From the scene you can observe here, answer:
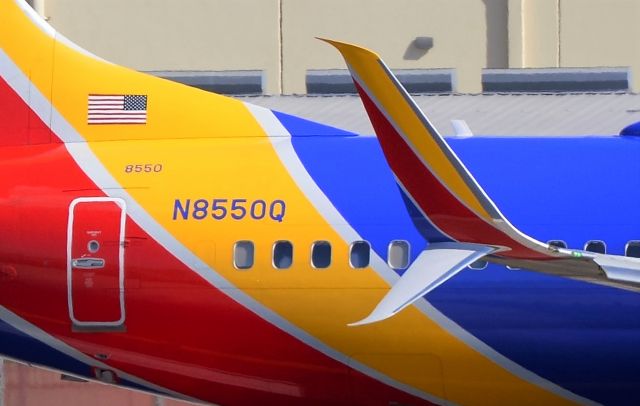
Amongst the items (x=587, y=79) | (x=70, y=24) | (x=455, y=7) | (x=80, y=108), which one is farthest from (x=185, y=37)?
(x=80, y=108)

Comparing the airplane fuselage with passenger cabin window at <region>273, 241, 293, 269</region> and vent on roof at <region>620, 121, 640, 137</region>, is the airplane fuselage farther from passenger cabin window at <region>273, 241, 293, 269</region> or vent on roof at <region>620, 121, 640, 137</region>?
vent on roof at <region>620, 121, 640, 137</region>

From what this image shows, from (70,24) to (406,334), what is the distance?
13592 mm

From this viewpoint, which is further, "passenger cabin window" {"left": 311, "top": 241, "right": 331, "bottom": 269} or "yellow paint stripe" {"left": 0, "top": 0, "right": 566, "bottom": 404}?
"passenger cabin window" {"left": 311, "top": 241, "right": 331, "bottom": 269}

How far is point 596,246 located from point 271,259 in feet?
9.13

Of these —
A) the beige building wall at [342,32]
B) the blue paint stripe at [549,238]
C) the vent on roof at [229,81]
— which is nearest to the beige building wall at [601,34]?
the beige building wall at [342,32]

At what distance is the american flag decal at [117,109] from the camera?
45.7 feet

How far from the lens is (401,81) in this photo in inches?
811

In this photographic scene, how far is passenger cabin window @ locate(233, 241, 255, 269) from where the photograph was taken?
515 inches

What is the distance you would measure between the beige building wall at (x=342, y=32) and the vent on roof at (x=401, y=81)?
Answer: 3.44m

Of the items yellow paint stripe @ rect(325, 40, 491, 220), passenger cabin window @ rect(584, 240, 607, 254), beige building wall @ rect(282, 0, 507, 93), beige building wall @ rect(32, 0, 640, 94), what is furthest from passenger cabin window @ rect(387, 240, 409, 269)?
beige building wall @ rect(282, 0, 507, 93)

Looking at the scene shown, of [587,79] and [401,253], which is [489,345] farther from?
[587,79]

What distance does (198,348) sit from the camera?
43.5 feet

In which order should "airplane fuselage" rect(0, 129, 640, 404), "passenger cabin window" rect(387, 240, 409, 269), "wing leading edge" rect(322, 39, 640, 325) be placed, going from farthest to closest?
"passenger cabin window" rect(387, 240, 409, 269)
"airplane fuselage" rect(0, 129, 640, 404)
"wing leading edge" rect(322, 39, 640, 325)

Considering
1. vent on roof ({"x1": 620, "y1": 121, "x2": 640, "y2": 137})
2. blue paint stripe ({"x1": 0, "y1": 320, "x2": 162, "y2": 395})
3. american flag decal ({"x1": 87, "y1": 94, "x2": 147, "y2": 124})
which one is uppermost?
american flag decal ({"x1": 87, "y1": 94, "x2": 147, "y2": 124})
